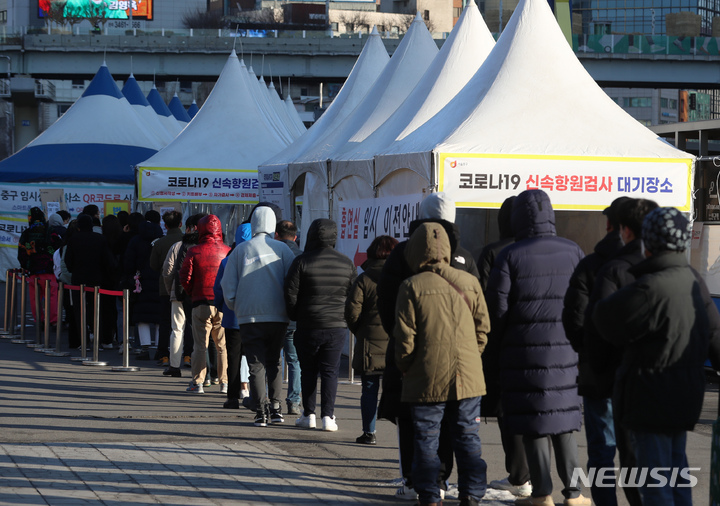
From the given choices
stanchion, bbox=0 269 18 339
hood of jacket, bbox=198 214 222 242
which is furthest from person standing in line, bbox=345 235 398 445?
stanchion, bbox=0 269 18 339

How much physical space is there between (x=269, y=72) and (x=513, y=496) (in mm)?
53402

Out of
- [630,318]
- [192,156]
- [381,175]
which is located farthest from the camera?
[192,156]

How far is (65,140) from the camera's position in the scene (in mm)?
26125

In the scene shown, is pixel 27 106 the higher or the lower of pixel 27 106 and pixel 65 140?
the higher

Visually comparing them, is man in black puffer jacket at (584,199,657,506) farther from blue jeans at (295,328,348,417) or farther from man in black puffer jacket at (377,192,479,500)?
blue jeans at (295,328,348,417)

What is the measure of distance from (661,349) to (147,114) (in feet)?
92.5

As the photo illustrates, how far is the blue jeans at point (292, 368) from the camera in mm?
10344

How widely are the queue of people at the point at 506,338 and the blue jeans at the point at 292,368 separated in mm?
24

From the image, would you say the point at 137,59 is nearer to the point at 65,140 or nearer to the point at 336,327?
the point at 65,140

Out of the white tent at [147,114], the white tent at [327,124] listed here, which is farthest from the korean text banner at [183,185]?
the white tent at [147,114]

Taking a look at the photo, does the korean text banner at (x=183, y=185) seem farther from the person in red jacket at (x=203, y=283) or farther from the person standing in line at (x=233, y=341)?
the person standing in line at (x=233, y=341)

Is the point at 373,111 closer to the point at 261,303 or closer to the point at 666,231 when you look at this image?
the point at 261,303

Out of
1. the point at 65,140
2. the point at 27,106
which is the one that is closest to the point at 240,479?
the point at 65,140

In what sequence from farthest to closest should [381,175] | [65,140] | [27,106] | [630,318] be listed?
[27,106], [65,140], [381,175], [630,318]
